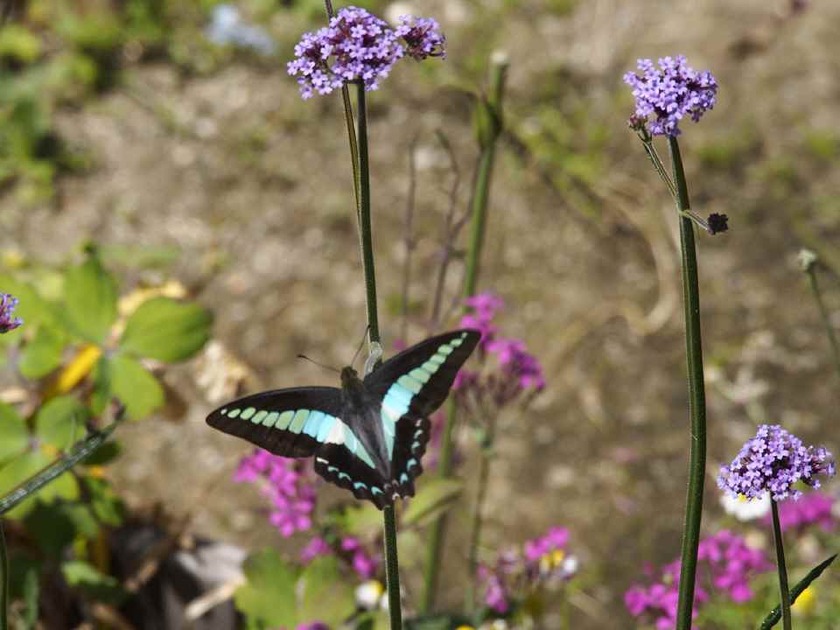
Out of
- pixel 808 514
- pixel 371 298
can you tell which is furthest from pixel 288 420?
pixel 808 514

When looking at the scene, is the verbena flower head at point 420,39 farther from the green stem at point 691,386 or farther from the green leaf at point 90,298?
the green leaf at point 90,298

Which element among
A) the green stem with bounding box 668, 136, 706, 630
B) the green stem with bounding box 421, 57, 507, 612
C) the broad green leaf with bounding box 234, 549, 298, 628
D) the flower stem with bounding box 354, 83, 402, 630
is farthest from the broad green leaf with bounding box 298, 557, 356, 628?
the green stem with bounding box 668, 136, 706, 630

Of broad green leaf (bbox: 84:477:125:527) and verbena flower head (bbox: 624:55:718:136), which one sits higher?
verbena flower head (bbox: 624:55:718:136)

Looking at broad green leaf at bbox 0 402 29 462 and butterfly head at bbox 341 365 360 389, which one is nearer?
butterfly head at bbox 341 365 360 389

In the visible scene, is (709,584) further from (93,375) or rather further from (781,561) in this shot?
(93,375)

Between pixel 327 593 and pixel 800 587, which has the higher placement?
pixel 327 593

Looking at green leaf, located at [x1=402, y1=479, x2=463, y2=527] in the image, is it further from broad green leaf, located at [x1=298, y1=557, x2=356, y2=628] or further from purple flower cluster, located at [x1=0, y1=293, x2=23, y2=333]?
purple flower cluster, located at [x1=0, y1=293, x2=23, y2=333]

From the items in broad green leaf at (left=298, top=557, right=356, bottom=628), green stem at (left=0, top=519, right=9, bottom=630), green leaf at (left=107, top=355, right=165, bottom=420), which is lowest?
green stem at (left=0, top=519, right=9, bottom=630)
